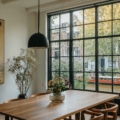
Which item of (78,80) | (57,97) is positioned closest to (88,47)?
(78,80)

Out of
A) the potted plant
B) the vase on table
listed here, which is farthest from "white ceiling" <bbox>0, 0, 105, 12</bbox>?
the vase on table

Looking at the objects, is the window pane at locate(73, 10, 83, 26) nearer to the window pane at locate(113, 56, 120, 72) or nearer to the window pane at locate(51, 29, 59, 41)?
the window pane at locate(51, 29, 59, 41)

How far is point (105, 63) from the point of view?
20.8 ft

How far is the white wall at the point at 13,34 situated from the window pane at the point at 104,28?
2796 millimetres

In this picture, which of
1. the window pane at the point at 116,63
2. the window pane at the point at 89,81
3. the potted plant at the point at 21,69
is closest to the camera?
the window pane at the point at 116,63

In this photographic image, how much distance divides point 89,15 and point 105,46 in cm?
124

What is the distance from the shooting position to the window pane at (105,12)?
247 inches

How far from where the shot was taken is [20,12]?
7.17m

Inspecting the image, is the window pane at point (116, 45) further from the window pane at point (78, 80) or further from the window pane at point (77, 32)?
the window pane at point (78, 80)

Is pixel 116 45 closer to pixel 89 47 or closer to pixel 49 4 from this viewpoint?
pixel 89 47

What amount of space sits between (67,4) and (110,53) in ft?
7.50

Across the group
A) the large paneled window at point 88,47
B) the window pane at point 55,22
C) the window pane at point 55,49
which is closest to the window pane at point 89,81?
the large paneled window at point 88,47

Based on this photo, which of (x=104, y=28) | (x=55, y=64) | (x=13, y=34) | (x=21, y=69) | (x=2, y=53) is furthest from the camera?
(x=55, y=64)

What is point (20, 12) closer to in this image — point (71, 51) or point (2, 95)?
point (71, 51)
